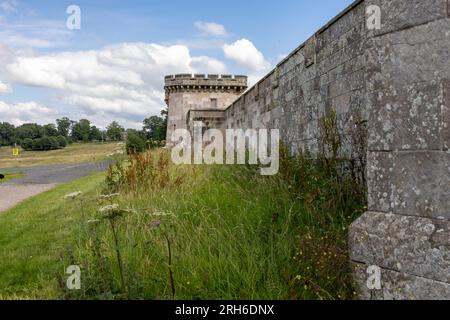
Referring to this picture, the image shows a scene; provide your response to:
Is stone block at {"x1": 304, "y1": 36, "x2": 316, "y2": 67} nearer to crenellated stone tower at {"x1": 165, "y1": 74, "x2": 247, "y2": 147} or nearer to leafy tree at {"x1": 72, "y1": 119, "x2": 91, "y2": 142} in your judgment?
crenellated stone tower at {"x1": 165, "y1": 74, "x2": 247, "y2": 147}

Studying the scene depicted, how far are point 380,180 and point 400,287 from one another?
0.64 m

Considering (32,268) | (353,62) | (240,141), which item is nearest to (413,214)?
(353,62)

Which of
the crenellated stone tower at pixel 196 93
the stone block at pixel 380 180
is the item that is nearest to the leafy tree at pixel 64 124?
the crenellated stone tower at pixel 196 93

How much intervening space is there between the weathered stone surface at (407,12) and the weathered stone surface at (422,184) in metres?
0.76

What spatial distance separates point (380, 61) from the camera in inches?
97.1

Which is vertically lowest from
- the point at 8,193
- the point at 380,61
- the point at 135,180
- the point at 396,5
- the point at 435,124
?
the point at 8,193

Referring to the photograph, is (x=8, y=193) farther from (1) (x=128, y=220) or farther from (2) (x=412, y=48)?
(2) (x=412, y=48)

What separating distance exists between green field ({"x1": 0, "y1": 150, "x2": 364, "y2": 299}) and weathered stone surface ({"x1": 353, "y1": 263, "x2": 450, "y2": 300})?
9.3 inches

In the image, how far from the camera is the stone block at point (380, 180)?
2420 millimetres

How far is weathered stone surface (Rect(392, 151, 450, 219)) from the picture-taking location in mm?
2199

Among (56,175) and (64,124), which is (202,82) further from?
(64,124)

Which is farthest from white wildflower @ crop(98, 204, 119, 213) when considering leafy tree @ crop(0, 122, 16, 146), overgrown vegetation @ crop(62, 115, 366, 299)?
leafy tree @ crop(0, 122, 16, 146)

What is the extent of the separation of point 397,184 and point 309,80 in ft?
14.4

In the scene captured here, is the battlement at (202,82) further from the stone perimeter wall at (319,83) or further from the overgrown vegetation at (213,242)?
the overgrown vegetation at (213,242)
